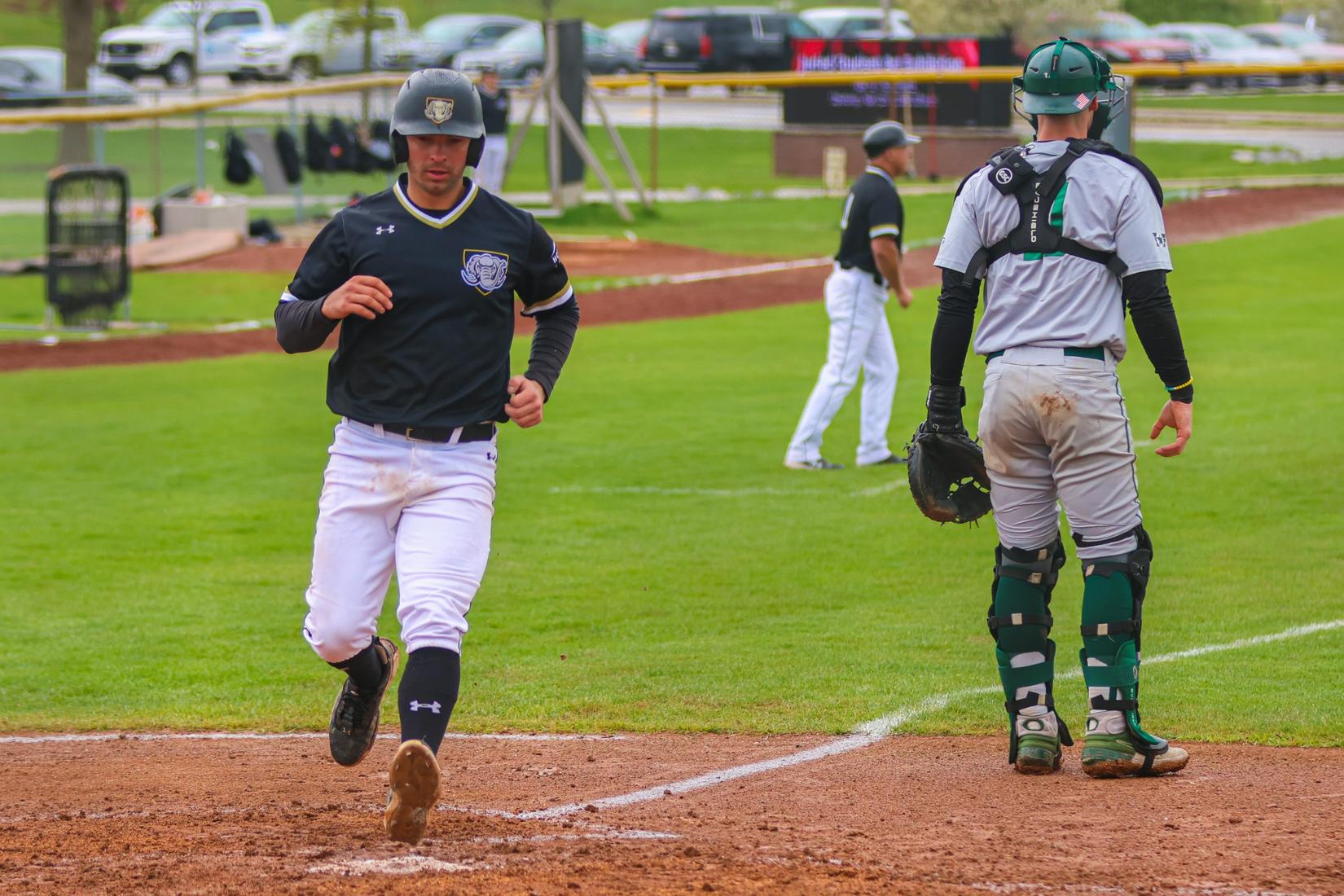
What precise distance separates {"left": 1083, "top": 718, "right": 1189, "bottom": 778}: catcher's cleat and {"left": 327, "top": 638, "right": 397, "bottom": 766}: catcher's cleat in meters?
2.32

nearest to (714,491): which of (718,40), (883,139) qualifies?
(883,139)

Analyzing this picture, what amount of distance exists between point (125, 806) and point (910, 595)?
4630mm

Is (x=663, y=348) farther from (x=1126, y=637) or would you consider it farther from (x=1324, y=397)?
(x=1126, y=637)

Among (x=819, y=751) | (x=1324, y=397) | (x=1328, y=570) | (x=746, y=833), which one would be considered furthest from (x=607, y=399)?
(x=746, y=833)

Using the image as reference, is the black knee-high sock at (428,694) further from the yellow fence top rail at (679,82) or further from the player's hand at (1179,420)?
the yellow fence top rail at (679,82)

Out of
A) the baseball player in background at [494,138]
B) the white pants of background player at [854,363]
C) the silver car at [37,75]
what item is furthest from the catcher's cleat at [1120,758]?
the silver car at [37,75]

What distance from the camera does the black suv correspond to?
50188 mm

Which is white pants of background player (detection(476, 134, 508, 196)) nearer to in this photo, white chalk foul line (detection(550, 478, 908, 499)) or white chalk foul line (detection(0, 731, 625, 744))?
white chalk foul line (detection(550, 478, 908, 499))

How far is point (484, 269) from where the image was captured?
5.34m

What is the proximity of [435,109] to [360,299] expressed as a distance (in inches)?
24.2

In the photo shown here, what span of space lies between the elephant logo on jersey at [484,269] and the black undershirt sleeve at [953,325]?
146cm

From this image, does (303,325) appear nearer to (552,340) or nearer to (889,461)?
(552,340)

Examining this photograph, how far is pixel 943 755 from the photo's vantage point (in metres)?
6.26

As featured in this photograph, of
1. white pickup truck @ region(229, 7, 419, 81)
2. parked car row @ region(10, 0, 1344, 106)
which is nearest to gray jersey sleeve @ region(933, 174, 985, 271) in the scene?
white pickup truck @ region(229, 7, 419, 81)
